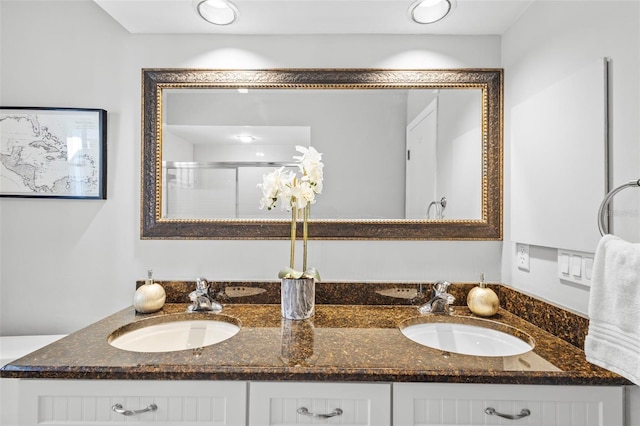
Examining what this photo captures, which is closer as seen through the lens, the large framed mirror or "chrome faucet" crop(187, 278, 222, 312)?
"chrome faucet" crop(187, 278, 222, 312)

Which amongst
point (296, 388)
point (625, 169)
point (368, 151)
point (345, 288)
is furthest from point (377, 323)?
point (625, 169)

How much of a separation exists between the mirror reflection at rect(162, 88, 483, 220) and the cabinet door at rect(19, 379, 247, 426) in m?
0.85

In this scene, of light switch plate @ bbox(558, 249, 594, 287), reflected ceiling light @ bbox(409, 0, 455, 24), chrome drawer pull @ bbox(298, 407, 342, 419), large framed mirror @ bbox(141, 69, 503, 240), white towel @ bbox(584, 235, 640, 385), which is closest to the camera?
white towel @ bbox(584, 235, 640, 385)

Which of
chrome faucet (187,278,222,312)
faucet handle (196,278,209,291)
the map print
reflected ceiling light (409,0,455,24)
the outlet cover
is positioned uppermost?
reflected ceiling light (409,0,455,24)

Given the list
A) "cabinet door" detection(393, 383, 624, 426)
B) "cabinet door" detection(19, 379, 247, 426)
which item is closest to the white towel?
"cabinet door" detection(393, 383, 624, 426)

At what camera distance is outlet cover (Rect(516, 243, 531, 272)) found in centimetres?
150

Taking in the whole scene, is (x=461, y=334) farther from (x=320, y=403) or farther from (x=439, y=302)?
(x=320, y=403)

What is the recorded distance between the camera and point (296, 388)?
0.98 m

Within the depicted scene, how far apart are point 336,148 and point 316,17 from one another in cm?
58

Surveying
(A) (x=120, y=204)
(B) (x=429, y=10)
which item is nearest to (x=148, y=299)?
(A) (x=120, y=204)

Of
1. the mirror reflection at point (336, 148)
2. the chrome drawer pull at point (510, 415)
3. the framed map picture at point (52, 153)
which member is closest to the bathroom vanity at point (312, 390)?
the chrome drawer pull at point (510, 415)

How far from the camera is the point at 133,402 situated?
988mm

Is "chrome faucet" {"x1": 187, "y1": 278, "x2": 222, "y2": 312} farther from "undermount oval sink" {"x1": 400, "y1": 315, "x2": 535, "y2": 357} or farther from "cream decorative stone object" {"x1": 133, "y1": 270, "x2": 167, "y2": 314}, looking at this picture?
"undermount oval sink" {"x1": 400, "y1": 315, "x2": 535, "y2": 357}

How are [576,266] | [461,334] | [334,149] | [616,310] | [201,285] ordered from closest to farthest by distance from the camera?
[616,310], [576,266], [461,334], [201,285], [334,149]
